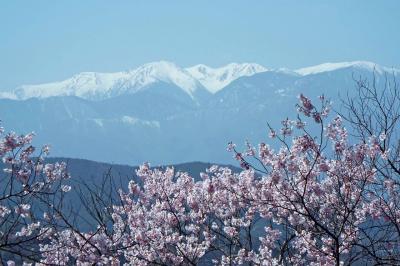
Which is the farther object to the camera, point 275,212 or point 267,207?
point 275,212

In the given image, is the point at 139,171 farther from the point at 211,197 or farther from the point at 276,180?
the point at 276,180

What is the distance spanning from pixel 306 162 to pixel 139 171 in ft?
13.0

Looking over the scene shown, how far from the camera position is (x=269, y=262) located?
312 inches

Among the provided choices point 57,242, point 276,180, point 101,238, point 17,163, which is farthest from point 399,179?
point 17,163

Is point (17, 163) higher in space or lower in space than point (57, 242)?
higher

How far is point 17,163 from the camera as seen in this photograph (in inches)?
338

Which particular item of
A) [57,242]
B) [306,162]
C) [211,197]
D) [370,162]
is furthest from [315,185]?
[57,242]

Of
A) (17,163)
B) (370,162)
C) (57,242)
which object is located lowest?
(57,242)

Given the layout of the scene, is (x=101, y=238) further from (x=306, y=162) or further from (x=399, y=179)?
(x=399, y=179)

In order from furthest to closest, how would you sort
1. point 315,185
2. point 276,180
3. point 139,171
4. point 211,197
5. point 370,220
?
point 139,171 → point 211,197 → point 370,220 → point 315,185 → point 276,180

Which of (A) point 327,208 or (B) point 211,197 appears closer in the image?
(A) point 327,208

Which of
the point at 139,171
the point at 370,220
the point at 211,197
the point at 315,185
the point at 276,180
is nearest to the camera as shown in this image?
the point at 276,180

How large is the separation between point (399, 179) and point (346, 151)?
3.95 ft

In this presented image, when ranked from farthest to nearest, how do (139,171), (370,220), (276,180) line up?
1. (139,171)
2. (370,220)
3. (276,180)
